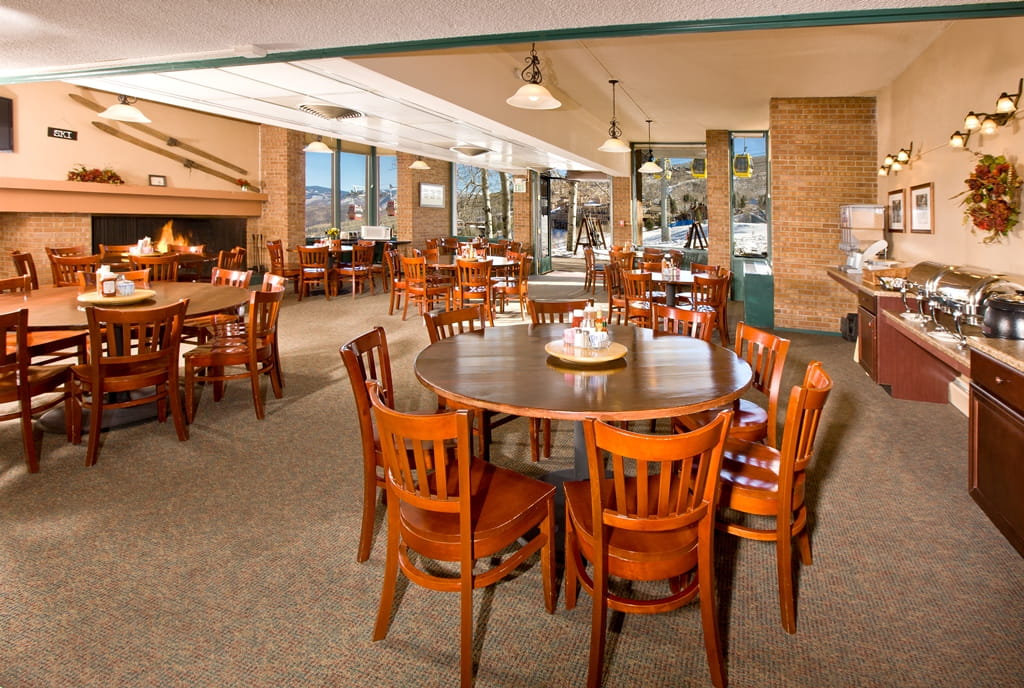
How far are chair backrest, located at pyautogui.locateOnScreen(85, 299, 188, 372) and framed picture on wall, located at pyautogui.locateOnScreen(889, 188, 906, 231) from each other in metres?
6.74

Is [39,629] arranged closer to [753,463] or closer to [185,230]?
[753,463]

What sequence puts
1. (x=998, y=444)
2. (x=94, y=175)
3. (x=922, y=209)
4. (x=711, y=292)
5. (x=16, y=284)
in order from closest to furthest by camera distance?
(x=998, y=444) → (x=16, y=284) → (x=922, y=209) → (x=711, y=292) → (x=94, y=175)

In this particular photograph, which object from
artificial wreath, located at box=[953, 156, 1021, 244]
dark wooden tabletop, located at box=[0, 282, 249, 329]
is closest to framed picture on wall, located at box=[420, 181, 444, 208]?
dark wooden tabletop, located at box=[0, 282, 249, 329]

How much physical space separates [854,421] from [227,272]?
5.23 meters

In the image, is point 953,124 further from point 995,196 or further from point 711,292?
point 711,292

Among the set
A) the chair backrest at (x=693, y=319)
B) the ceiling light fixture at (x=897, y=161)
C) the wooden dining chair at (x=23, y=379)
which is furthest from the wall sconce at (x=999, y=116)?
the wooden dining chair at (x=23, y=379)

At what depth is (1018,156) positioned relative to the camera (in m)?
4.05

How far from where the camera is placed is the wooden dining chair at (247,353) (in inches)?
167

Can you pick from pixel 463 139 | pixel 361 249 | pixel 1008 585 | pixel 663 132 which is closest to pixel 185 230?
pixel 361 249

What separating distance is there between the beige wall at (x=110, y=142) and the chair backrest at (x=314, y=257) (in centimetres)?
268

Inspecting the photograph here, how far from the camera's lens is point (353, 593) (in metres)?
2.41

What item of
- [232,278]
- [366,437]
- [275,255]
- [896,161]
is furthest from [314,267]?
[366,437]

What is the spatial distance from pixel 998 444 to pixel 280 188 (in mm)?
12133

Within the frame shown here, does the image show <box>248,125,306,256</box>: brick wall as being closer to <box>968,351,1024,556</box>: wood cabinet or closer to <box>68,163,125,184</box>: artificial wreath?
<box>68,163,125,184</box>: artificial wreath
